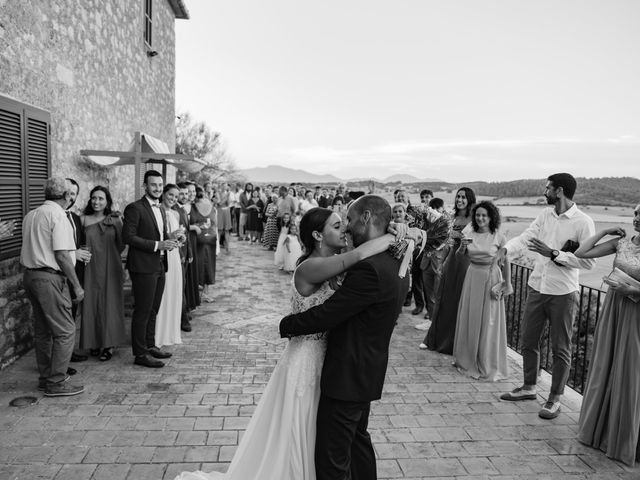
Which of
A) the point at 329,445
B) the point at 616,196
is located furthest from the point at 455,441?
the point at 616,196

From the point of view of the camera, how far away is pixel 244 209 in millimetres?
18828

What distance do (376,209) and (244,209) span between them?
16584 millimetres

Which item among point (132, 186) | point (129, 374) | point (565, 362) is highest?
point (132, 186)

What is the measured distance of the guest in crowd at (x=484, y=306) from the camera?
554 centimetres

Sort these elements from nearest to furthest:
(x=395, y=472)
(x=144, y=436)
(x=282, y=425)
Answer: (x=282, y=425)
(x=395, y=472)
(x=144, y=436)

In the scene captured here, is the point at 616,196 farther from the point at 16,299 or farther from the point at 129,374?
the point at 16,299

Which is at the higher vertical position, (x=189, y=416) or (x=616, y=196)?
(x=616, y=196)

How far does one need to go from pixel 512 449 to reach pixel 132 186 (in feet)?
30.9

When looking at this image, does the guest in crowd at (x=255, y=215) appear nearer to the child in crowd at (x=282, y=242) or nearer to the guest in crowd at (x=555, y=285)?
the child in crowd at (x=282, y=242)

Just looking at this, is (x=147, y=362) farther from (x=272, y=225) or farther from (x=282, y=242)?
(x=272, y=225)

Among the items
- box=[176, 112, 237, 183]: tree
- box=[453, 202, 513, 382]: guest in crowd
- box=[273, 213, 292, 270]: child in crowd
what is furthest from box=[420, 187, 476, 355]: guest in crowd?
box=[176, 112, 237, 183]: tree

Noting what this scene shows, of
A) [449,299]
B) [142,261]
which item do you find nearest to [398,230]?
[142,261]

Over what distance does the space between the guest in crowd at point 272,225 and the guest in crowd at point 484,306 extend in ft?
31.8

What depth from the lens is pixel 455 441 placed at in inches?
158
